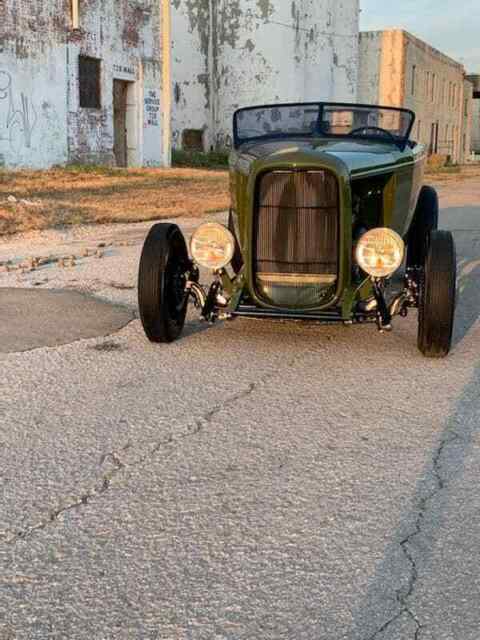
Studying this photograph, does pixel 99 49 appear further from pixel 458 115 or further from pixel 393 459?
pixel 458 115

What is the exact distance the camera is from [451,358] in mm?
5176

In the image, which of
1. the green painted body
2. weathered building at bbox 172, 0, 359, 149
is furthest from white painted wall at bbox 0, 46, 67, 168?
the green painted body

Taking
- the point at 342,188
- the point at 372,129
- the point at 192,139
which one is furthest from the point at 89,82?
the point at 342,188

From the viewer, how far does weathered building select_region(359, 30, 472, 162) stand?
45.1 metres

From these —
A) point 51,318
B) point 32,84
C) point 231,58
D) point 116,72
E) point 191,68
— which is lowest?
point 51,318

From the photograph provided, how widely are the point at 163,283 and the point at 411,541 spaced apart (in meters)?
2.83

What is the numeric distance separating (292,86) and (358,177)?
3138 cm

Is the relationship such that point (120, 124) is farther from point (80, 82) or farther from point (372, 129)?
point (372, 129)

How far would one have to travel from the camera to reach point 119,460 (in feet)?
11.3

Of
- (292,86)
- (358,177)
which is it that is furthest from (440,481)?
(292,86)

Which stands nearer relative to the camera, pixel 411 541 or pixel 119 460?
pixel 411 541

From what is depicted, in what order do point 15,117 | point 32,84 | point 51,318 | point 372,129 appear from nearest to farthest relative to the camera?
point 51,318 → point 372,129 → point 15,117 → point 32,84

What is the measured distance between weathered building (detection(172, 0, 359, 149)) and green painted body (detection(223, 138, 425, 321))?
28.1m

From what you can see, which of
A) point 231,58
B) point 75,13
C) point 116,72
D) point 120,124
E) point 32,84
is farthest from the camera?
point 231,58
